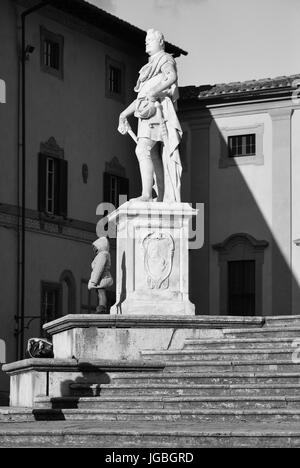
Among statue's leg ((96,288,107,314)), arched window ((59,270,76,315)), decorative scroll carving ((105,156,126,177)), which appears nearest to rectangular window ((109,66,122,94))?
decorative scroll carving ((105,156,126,177))

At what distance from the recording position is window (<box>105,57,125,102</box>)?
44.5 m

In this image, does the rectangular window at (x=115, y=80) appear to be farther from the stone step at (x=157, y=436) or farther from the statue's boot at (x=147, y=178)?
the stone step at (x=157, y=436)

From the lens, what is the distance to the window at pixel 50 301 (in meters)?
40.3

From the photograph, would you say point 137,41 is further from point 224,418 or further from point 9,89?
point 224,418

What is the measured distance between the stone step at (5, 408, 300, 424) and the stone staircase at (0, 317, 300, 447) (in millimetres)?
11

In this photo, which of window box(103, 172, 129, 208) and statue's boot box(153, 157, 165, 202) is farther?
window box(103, 172, 129, 208)

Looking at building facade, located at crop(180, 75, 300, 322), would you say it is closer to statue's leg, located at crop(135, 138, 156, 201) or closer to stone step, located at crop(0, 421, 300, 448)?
statue's leg, located at crop(135, 138, 156, 201)

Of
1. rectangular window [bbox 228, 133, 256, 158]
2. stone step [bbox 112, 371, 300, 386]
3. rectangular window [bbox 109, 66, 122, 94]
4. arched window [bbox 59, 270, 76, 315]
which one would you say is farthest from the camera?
rectangular window [bbox 228, 133, 256, 158]

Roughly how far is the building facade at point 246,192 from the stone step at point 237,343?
69.3 feet

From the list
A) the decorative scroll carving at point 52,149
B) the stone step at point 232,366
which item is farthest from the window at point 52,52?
the stone step at point 232,366

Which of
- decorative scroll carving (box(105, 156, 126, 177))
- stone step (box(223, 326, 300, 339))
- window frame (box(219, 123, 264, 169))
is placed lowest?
stone step (box(223, 326, 300, 339))

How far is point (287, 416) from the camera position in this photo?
57.4ft

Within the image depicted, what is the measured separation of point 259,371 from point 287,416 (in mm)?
2628

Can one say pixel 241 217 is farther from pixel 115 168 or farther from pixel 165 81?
pixel 165 81
